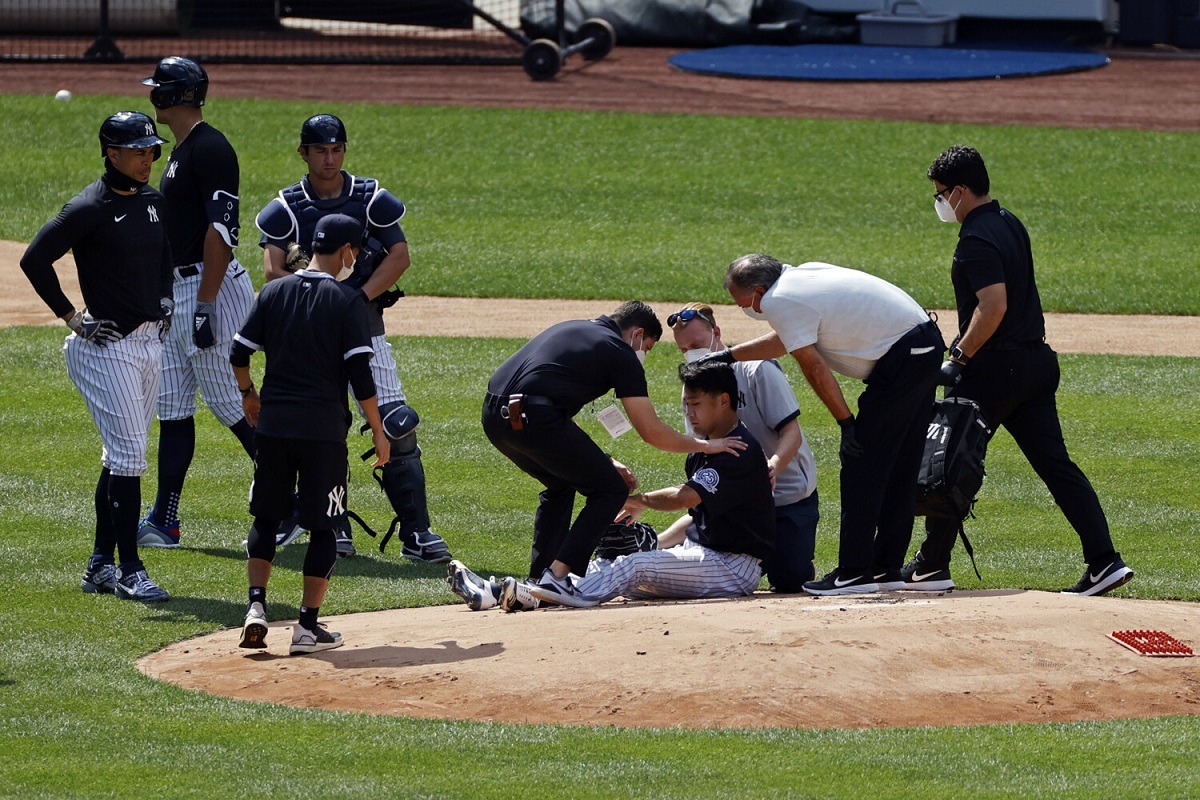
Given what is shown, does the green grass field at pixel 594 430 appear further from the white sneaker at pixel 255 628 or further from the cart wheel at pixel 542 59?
the cart wheel at pixel 542 59

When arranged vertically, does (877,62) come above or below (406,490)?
above

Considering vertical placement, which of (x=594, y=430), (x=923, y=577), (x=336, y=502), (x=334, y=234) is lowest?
(x=594, y=430)

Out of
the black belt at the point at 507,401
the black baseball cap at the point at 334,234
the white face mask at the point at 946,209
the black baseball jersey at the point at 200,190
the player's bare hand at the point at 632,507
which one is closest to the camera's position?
the black baseball cap at the point at 334,234

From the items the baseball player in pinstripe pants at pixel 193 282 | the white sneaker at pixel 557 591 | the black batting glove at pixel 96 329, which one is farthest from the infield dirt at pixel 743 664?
the black batting glove at pixel 96 329

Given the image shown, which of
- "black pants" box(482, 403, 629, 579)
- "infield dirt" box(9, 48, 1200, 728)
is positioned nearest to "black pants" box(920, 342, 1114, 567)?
"infield dirt" box(9, 48, 1200, 728)

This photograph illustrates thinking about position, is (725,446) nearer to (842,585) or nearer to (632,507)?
(632,507)

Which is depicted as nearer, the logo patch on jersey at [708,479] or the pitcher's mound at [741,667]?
the pitcher's mound at [741,667]

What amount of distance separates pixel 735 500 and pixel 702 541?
35 centimetres

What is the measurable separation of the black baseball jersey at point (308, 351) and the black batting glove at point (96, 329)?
46.2 inches

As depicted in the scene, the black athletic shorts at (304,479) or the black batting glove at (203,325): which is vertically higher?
the black batting glove at (203,325)

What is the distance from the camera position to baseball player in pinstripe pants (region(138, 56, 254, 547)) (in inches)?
308

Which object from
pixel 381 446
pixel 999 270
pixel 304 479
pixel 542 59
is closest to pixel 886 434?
pixel 999 270

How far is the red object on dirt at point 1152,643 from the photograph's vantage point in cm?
614

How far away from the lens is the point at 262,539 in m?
6.31
